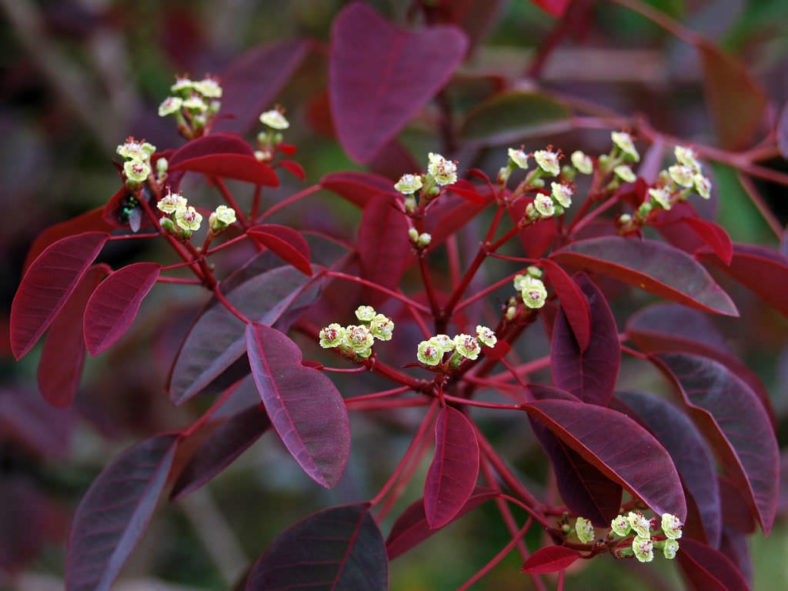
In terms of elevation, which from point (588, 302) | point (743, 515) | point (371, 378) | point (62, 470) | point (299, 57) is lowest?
point (62, 470)

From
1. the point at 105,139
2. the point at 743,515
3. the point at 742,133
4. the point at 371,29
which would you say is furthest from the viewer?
the point at 105,139

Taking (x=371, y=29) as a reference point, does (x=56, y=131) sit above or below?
below

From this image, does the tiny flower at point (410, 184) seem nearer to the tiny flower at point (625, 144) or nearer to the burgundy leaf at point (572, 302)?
the burgundy leaf at point (572, 302)

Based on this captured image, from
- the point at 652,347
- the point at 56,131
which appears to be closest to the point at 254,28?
the point at 56,131

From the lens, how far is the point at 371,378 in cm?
165

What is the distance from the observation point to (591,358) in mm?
759

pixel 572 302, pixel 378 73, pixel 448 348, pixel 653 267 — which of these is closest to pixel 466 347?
pixel 448 348

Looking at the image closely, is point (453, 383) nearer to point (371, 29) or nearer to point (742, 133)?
point (371, 29)

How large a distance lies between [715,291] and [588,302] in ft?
0.39

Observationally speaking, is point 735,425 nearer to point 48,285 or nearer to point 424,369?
point 424,369

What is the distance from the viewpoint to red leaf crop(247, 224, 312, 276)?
2.38 ft

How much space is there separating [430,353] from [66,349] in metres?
0.39

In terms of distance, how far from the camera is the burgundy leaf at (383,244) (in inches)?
33.2

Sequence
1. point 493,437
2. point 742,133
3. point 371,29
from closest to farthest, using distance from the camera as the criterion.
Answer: point 371,29 → point 742,133 → point 493,437
